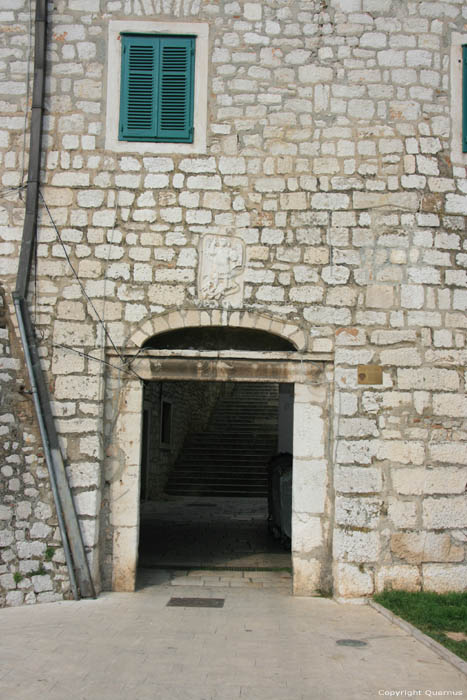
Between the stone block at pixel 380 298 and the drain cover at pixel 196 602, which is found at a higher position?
the stone block at pixel 380 298

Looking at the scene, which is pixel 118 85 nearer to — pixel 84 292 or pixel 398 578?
pixel 84 292

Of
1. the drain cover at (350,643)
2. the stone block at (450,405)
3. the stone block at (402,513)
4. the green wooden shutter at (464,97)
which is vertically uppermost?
the green wooden shutter at (464,97)

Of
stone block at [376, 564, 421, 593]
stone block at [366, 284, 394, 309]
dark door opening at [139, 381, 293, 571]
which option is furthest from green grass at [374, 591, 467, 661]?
stone block at [366, 284, 394, 309]

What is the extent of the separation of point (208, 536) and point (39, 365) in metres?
4.41

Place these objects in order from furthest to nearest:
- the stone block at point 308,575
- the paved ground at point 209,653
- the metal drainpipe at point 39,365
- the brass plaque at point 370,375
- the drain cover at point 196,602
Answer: the brass plaque at point 370,375 < the stone block at point 308,575 < the metal drainpipe at point 39,365 < the drain cover at point 196,602 < the paved ground at point 209,653

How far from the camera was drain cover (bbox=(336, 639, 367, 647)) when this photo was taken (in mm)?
4902

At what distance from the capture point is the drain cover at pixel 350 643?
490 cm

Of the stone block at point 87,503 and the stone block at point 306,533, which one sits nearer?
the stone block at point 87,503

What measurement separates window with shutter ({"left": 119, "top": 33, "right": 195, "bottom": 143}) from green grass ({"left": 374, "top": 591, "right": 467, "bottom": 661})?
4792 mm

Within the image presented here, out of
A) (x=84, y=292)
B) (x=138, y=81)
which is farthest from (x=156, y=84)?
(x=84, y=292)

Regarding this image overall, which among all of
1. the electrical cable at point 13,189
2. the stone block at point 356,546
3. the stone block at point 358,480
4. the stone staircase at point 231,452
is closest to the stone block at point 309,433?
the stone block at point 358,480

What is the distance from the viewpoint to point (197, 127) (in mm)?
6723

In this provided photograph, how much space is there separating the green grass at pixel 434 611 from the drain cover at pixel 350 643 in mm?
521

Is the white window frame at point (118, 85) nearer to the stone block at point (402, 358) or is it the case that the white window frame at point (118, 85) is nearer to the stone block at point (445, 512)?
the stone block at point (402, 358)
